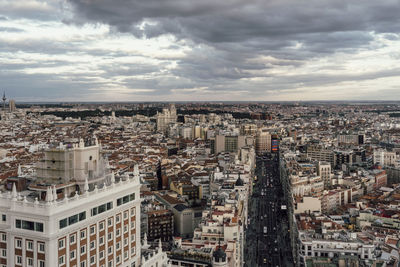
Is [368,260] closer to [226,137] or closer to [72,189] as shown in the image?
[72,189]

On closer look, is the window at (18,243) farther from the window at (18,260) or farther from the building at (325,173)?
the building at (325,173)

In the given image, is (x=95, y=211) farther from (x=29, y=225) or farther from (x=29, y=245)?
(x=29, y=245)

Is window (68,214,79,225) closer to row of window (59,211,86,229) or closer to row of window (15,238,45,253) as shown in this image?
row of window (59,211,86,229)

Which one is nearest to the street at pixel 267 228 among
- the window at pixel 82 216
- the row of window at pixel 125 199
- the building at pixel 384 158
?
the building at pixel 384 158

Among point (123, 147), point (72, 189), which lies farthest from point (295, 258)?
point (123, 147)

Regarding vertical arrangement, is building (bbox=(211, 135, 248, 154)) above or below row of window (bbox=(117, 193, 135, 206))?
below

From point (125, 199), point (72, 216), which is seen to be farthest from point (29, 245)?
point (125, 199)

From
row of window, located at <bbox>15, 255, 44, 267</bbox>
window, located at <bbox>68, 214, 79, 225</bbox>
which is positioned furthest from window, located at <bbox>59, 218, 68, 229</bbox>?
row of window, located at <bbox>15, 255, 44, 267</bbox>
